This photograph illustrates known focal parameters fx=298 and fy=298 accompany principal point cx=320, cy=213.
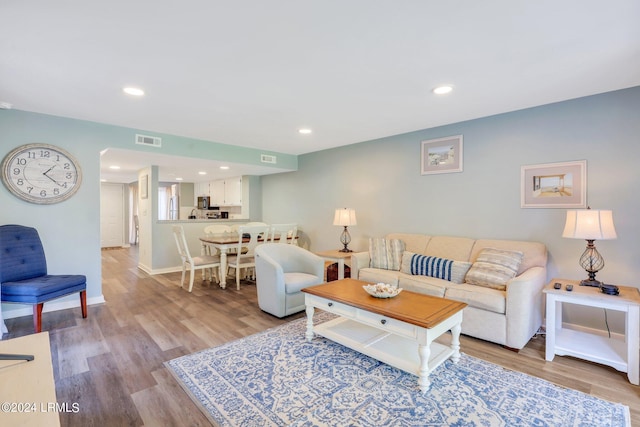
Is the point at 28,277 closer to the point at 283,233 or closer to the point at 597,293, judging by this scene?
the point at 283,233

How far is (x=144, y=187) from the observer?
587cm

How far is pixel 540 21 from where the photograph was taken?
1.76m

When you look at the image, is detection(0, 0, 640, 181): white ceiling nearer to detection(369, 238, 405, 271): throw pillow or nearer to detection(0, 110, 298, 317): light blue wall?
detection(0, 110, 298, 317): light blue wall

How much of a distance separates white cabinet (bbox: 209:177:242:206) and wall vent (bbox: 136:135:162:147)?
9.49 ft

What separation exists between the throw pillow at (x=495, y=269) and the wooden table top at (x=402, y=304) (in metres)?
0.77

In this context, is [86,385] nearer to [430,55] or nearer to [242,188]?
Answer: [430,55]

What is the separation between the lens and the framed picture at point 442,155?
3.84m

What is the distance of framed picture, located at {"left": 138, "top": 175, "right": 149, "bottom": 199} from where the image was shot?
225 inches

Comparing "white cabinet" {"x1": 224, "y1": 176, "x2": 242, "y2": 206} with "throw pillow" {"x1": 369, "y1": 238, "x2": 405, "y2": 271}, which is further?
"white cabinet" {"x1": 224, "y1": 176, "x2": 242, "y2": 206}

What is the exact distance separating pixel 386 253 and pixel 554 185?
1.96 m

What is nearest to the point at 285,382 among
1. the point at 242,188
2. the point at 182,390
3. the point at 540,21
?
the point at 182,390

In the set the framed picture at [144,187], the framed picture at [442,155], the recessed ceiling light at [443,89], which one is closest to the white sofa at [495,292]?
the framed picture at [442,155]

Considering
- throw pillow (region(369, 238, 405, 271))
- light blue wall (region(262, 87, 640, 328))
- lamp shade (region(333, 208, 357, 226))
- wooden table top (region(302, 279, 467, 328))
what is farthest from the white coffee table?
lamp shade (region(333, 208, 357, 226))

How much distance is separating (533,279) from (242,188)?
5.90m
